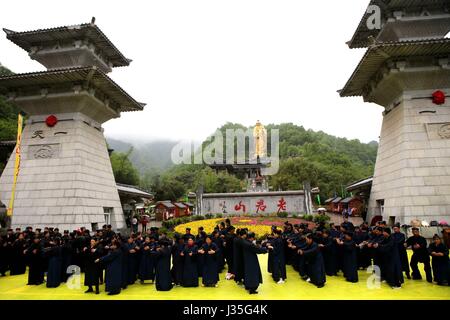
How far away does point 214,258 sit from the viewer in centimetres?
814

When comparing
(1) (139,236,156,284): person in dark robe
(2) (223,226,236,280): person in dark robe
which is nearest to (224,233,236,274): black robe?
(2) (223,226,236,280): person in dark robe

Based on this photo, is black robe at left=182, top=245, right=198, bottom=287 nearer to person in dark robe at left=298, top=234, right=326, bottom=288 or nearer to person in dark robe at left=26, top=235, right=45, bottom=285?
person in dark robe at left=298, top=234, right=326, bottom=288

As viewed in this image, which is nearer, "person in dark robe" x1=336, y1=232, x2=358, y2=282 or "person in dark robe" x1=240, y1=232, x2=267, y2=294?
"person in dark robe" x1=240, y1=232, x2=267, y2=294

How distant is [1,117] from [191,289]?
1206 inches

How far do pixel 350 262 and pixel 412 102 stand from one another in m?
10.0

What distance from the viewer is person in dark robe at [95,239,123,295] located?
738 cm

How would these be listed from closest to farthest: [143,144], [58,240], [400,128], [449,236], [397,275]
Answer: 1. [397,275]
2. [58,240]
3. [449,236]
4. [400,128]
5. [143,144]

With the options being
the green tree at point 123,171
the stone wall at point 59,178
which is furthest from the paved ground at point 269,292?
the green tree at point 123,171

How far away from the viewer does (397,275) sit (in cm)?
724

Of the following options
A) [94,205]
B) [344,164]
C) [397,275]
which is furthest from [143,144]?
[397,275]

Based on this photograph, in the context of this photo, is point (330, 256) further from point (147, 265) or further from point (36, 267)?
point (36, 267)

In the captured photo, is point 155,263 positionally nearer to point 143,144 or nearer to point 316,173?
point 316,173

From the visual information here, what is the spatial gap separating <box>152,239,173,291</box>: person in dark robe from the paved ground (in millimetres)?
175
